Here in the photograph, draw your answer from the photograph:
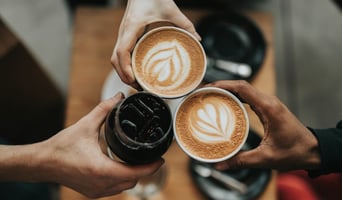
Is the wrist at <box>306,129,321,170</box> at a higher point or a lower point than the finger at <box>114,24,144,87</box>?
lower

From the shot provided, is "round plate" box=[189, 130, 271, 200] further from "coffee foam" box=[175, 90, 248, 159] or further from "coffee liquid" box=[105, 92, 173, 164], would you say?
"coffee liquid" box=[105, 92, 173, 164]

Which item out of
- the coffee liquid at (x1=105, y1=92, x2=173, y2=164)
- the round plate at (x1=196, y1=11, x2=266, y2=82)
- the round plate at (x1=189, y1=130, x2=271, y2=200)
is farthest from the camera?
the round plate at (x1=196, y1=11, x2=266, y2=82)

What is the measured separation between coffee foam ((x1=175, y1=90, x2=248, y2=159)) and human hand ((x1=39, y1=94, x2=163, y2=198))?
0.09 metres

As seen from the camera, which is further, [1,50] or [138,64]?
[1,50]

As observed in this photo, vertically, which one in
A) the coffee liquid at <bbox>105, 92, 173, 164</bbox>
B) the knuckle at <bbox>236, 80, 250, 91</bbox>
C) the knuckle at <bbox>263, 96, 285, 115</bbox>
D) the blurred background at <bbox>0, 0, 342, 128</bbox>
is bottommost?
the blurred background at <bbox>0, 0, 342, 128</bbox>

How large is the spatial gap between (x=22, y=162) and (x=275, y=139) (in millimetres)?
496

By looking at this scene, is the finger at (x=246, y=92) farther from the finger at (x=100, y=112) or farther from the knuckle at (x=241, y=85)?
the finger at (x=100, y=112)

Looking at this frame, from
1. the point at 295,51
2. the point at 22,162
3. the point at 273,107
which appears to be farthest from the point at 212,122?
the point at 295,51

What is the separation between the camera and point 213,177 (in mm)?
1044

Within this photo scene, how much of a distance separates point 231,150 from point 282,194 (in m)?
0.44

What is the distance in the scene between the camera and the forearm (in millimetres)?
795

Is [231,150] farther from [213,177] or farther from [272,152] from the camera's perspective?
[213,177]

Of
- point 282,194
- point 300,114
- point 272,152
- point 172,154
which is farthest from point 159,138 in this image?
point 300,114

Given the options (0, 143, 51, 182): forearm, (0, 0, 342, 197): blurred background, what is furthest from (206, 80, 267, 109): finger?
(0, 0, 342, 197): blurred background
